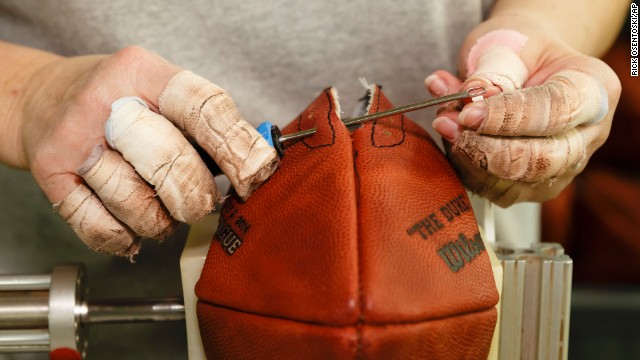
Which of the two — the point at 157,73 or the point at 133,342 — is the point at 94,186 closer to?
the point at 157,73

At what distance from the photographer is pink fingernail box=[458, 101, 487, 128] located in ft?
2.32

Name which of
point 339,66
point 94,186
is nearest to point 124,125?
point 94,186

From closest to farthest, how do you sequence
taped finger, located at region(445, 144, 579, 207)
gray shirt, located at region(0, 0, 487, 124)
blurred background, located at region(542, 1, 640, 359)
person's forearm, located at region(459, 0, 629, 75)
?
taped finger, located at region(445, 144, 579, 207) < person's forearm, located at region(459, 0, 629, 75) < gray shirt, located at region(0, 0, 487, 124) < blurred background, located at region(542, 1, 640, 359)

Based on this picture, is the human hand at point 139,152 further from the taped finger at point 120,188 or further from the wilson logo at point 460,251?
the wilson logo at point 460,251

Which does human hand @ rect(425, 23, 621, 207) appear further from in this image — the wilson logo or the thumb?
the wilson logo

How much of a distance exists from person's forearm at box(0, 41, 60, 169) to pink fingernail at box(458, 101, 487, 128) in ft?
1.92

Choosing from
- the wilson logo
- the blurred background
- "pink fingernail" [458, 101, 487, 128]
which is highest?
"pink fingernail" [458, 101, 487, 128]

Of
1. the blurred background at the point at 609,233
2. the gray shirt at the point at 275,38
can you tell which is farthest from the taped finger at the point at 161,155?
the blurred background at the point at 609,233

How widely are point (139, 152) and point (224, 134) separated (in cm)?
9

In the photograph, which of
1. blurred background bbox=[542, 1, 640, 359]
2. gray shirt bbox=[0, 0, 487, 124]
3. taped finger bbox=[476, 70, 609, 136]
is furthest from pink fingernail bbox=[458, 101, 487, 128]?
blurred background bbox=[542, 1, 640, 359]

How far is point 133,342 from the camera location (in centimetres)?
118

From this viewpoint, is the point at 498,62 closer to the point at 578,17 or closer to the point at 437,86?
the point at 437,86

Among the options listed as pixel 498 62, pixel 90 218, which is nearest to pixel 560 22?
pixel 498 62

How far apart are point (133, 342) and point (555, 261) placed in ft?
2.49
